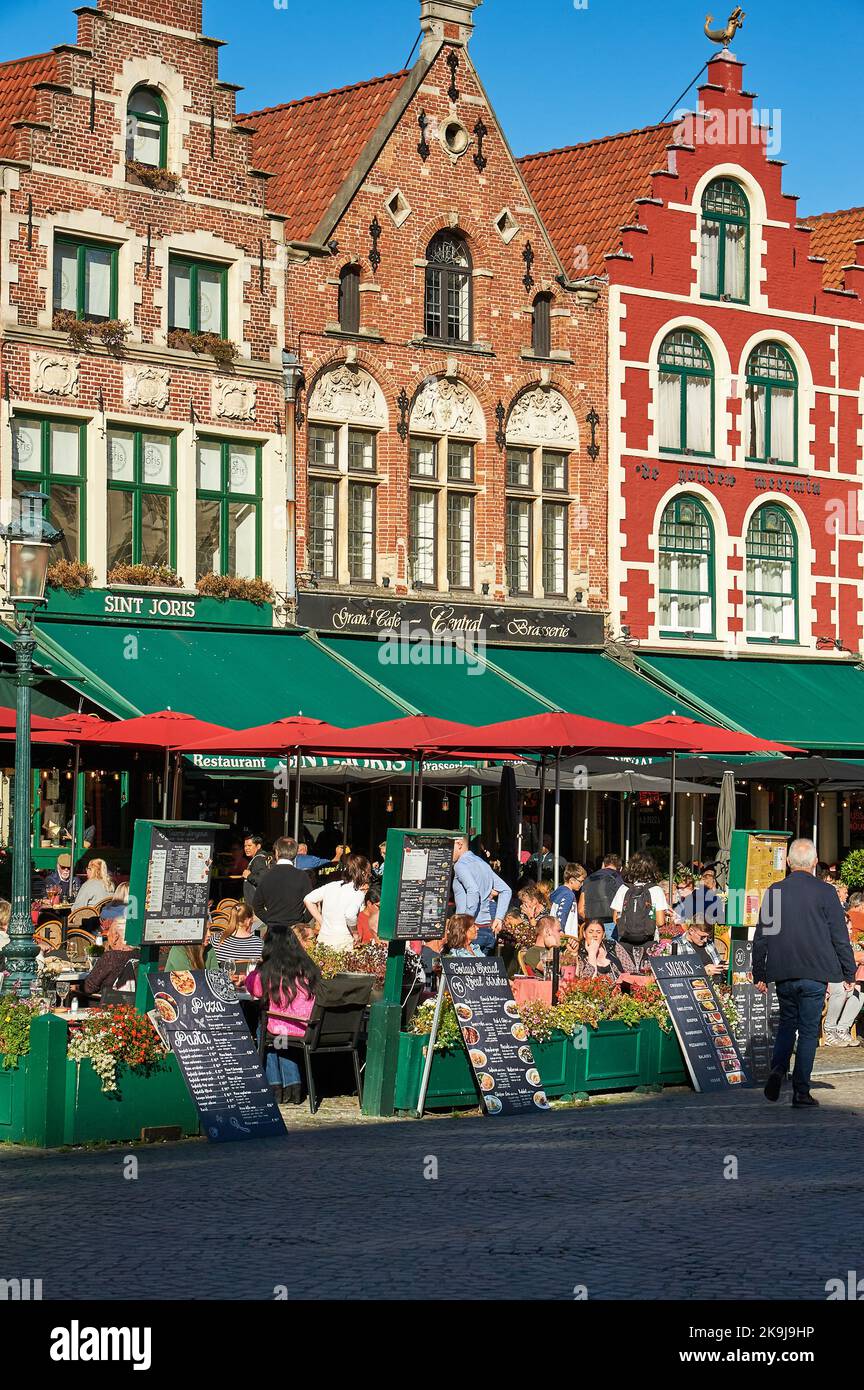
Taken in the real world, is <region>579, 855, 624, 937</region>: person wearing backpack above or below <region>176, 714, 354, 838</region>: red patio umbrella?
below

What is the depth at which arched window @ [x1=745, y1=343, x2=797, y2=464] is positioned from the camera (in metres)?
36.0

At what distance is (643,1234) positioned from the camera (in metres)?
10.3

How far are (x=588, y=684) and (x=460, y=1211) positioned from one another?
21800mm

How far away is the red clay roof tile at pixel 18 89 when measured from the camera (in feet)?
91.4

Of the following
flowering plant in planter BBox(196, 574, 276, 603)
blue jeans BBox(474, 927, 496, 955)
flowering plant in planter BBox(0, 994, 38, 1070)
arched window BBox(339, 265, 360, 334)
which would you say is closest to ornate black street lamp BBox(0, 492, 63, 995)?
flowering plant in planter BBox(0, 994, 38, 1070)

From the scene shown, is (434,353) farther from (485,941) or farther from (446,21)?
(485,941)

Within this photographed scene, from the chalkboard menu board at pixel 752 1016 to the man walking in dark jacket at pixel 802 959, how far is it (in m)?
1.76

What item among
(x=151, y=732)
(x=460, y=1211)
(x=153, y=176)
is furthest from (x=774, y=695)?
(x=460, y=1211)

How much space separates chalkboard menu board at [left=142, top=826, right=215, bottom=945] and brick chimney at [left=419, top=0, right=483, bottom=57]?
20285mm

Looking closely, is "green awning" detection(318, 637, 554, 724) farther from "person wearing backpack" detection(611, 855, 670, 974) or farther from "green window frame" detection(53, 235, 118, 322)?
"person wearing backpack" detection(611, 855, 670, 974)

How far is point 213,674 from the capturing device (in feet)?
92.0

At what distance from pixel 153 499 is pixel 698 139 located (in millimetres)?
11920

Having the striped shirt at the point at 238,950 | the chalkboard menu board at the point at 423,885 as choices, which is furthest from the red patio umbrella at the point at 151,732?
the chalkboard menu board at the point at 423,885

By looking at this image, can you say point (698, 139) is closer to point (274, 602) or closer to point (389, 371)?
point (389, 371)
